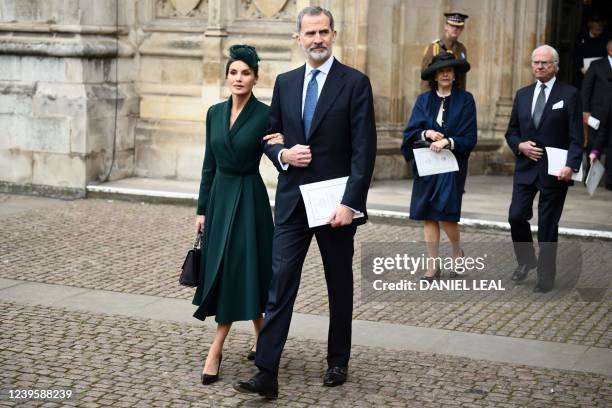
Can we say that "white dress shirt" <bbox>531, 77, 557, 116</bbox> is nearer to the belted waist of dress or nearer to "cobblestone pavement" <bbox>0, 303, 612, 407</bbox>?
"cobblestone pavement" <bbox>0, 303, 612, 407</bbox>

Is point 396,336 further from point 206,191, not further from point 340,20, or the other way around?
point 340,20

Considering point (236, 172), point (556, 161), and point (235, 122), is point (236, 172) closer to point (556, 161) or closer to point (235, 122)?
point (235, 122)

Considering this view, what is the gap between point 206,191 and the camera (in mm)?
6934

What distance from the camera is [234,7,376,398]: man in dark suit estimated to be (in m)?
6.35

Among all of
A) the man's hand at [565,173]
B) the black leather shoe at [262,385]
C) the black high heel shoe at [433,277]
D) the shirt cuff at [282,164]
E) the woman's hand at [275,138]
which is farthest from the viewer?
the black high heel shoe at [433,277]

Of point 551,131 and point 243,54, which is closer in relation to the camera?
point 243,54

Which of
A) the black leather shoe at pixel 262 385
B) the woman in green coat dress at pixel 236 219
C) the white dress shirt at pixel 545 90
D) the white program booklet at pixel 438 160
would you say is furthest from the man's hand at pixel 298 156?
the white dress shirt at pixel 545 90

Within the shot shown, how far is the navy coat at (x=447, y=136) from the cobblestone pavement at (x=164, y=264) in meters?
0.83

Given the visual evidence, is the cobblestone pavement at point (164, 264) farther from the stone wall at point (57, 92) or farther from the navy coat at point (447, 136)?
the navy coat at point (447, 136)

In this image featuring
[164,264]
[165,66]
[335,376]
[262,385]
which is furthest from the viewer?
[165,66]

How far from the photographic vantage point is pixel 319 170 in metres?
6.47

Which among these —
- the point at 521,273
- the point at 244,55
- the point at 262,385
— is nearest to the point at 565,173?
the point at 521,273

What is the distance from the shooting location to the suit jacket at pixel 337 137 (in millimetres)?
6395

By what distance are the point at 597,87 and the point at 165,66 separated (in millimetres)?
5290
